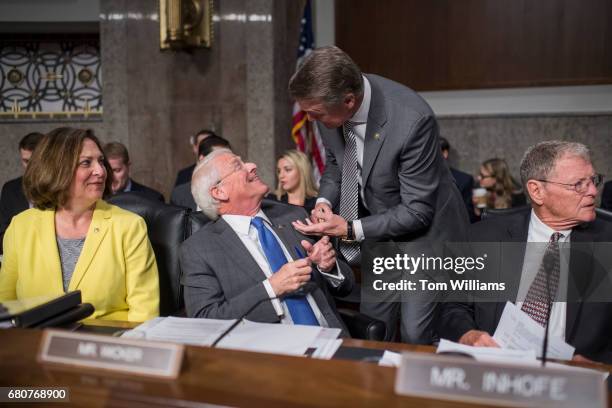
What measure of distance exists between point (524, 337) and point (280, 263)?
3.21 ft

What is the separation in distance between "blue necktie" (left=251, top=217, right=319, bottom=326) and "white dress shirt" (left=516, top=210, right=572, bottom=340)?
77 centimetres

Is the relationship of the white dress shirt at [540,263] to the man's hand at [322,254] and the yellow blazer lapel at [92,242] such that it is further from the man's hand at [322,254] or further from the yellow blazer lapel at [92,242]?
the yellow blazer lapel at [92,242]

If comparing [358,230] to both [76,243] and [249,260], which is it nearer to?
[249,260]

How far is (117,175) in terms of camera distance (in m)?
4.77

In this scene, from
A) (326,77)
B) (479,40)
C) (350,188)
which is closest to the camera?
(326,77)

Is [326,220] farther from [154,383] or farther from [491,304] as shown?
[154,383]

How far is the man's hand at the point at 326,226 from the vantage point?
7.48 ft

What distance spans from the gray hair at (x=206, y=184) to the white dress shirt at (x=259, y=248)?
0.09 metres

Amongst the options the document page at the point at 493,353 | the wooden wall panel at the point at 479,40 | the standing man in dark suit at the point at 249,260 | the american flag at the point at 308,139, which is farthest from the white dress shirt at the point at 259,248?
the wooden wall panel at the point at 479,40

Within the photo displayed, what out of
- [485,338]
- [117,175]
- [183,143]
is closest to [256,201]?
[485,338]

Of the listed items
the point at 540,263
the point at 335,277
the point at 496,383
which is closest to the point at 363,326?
the point at 335,277

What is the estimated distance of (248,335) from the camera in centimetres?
152

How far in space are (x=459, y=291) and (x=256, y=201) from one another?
2.88 ft

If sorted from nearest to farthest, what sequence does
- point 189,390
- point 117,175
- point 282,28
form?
point 189,390 < point 117,175 < point 282,28
